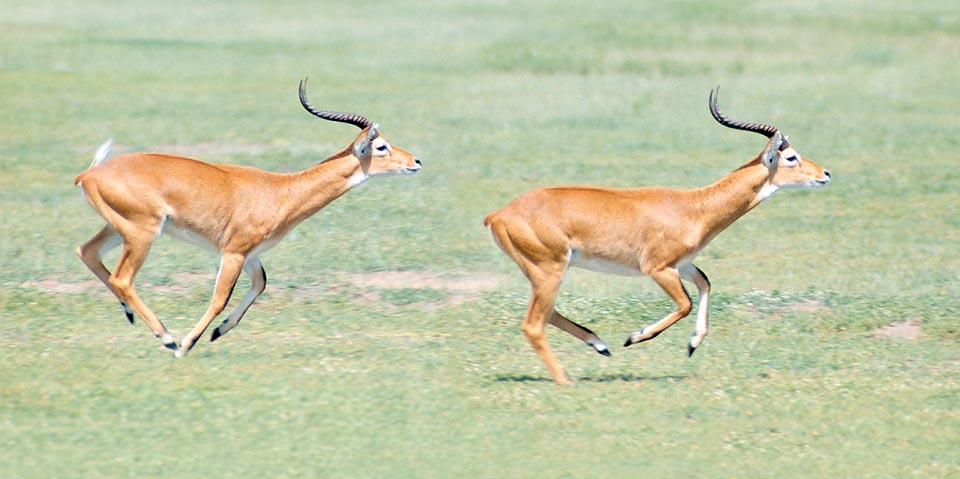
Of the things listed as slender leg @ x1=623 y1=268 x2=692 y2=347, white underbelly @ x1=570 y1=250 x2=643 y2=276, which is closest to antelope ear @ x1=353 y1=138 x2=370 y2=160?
white underbelly @ x1=570 y1=250 x2=643 y2=276

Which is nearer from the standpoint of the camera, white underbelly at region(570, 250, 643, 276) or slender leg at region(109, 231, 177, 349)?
white underbelly at region(570, 250, 643, 276)

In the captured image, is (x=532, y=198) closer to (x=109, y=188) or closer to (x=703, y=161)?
(x=109, y=188)

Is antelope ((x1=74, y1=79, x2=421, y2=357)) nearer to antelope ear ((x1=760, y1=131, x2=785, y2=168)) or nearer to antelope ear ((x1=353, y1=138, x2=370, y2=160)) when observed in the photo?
antelope ear ((x1=353, y1=138, x2=370, y2=160))

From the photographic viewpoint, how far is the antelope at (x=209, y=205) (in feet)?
35.1

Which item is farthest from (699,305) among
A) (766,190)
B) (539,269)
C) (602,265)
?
(539,269)

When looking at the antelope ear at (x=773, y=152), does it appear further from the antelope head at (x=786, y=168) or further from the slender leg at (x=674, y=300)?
the slender leg at (x=674, y=300)

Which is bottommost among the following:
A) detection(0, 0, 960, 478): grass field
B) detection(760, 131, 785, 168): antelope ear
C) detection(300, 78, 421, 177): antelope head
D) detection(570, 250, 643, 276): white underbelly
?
detection(0, 0, 960, 478): grass field

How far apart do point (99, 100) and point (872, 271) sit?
1451 cm

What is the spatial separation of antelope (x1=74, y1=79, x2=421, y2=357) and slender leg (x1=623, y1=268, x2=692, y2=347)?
2.08 metres

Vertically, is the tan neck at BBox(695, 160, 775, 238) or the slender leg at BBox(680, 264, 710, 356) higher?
the tan neck at BBox(695, 160, 775, 238)

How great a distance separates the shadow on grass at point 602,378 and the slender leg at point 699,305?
254 millimetres

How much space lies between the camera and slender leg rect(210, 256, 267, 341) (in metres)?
11.0

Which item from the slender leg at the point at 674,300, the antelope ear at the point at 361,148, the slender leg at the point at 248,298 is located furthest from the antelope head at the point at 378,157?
the slender leg at the point at 674,300

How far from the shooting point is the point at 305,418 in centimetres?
951
